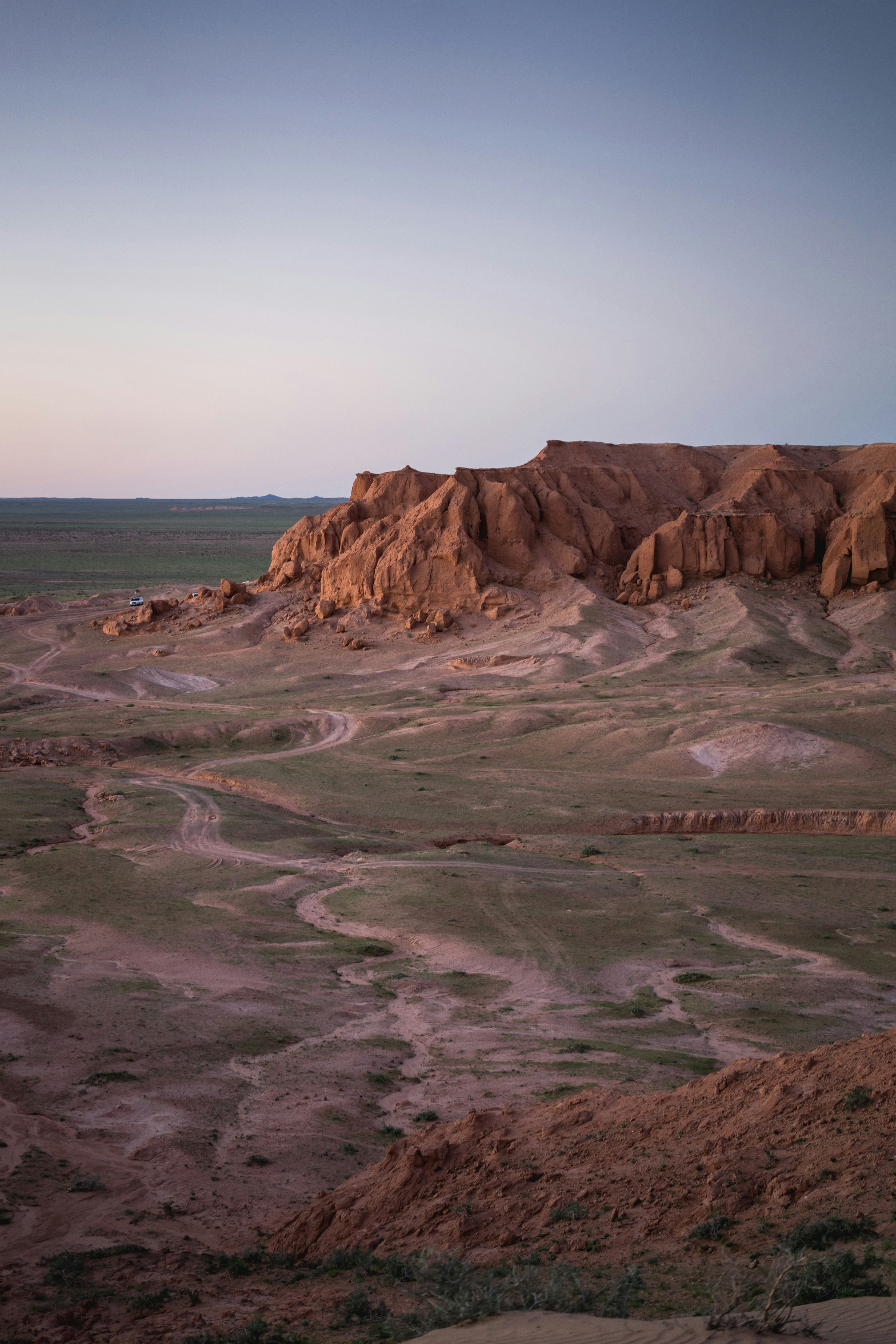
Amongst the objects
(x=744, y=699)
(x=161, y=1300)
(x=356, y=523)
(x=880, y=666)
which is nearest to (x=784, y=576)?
(x=880, y=666)

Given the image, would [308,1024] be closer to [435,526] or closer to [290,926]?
[290,926]

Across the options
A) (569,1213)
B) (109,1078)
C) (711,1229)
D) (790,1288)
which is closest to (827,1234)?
(711,1229)

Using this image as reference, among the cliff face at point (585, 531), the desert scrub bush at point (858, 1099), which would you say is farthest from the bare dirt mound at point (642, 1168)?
the cliff face at point (585, 531)

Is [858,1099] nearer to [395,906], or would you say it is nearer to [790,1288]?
[790,1288]

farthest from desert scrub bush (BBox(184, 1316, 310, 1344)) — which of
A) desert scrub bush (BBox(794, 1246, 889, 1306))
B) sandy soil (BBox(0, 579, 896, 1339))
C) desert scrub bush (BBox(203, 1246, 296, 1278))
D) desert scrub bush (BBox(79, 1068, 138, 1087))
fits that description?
desert scrub bush (BBox(79, 1068, 138, 1087))

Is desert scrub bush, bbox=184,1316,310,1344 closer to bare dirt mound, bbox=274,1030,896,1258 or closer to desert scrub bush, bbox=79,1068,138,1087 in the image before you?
bare dirt mound, bbox=274,1030,896,1258

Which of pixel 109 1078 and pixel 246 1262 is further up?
pixel 246 1262
